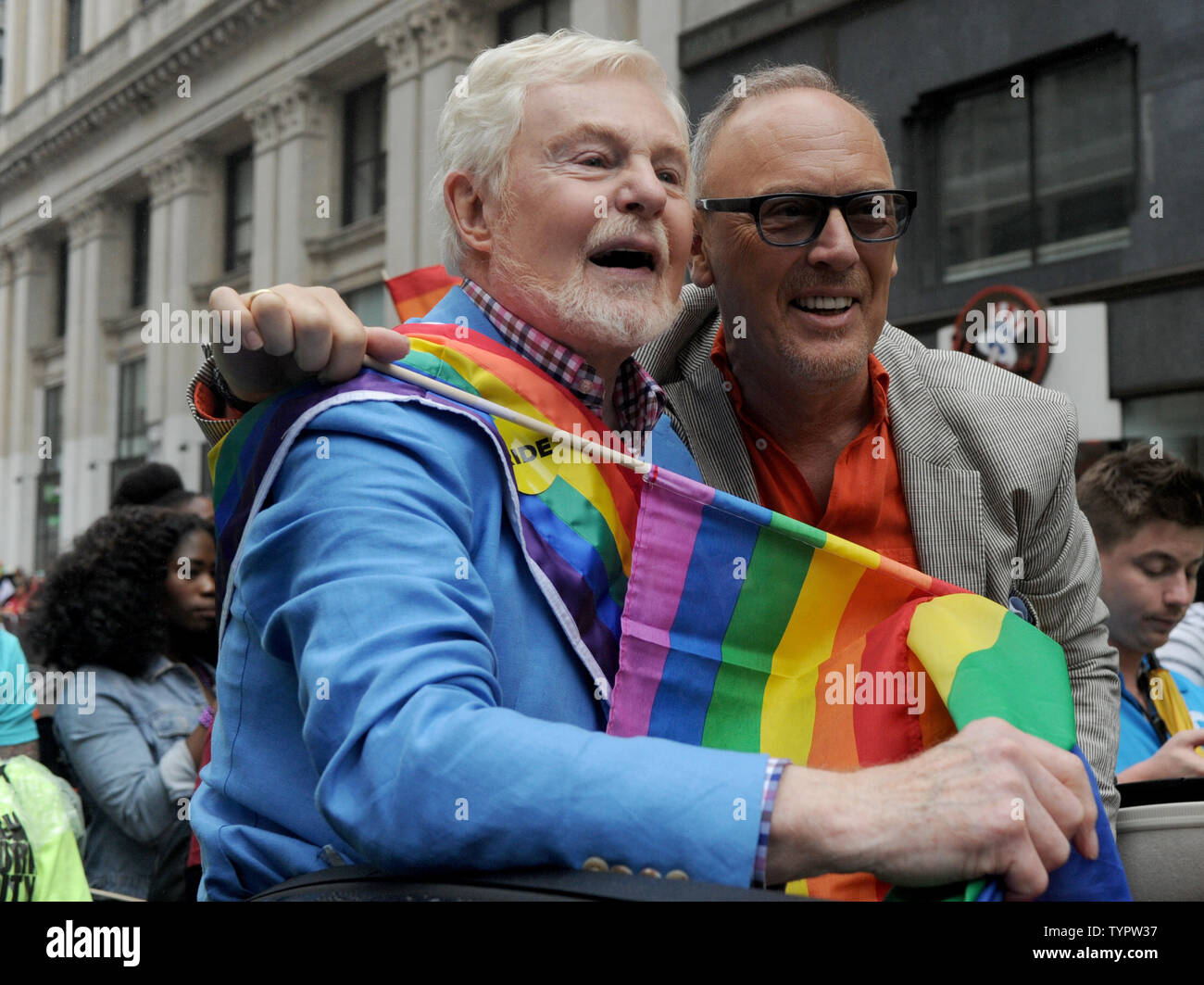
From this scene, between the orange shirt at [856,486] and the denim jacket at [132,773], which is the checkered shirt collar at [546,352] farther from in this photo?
the denim jacket at [132,773]

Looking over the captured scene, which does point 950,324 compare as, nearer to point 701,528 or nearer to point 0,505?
point 701,528

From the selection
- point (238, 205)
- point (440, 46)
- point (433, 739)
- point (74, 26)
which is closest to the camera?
point (433, 739)

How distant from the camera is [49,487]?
82.6 ft

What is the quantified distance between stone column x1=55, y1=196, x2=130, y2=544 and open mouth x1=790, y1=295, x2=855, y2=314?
72.3 ft

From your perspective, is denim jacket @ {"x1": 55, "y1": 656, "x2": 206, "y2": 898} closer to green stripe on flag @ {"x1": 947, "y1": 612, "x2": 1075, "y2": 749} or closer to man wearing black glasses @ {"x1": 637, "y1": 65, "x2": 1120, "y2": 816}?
man wearing black glasses @ {"x1": 637, "y1": 65, "x2": 1120, "y2": 816}

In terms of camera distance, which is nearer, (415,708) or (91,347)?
(415,708)

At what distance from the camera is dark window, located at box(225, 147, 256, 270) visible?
19719 millimetres

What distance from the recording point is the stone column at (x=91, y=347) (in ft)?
75.2

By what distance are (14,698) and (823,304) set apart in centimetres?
282

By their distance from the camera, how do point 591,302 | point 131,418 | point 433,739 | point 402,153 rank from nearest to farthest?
1. point 433,739
2. point 591,302
3. point 402,153
4. point 131,418

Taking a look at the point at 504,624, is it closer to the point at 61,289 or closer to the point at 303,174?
the point at 303,174

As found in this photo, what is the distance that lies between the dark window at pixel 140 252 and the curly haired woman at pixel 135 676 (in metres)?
19.4

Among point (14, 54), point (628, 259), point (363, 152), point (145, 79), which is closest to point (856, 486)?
point (628, 259)
